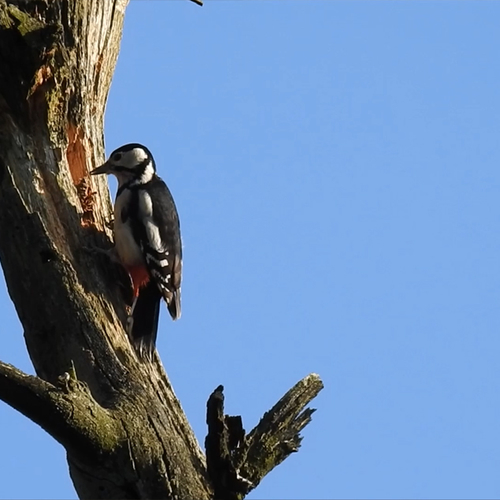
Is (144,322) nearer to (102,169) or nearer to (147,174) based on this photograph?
(102,169)

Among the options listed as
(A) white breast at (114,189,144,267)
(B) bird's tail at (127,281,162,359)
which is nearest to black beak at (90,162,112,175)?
(A) white breast at (114,189,144,267)

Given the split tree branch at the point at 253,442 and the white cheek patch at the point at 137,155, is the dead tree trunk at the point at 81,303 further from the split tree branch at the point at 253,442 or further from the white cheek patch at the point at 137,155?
the white cheek patch at the point at 137,155

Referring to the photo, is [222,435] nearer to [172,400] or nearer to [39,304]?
[172,400]

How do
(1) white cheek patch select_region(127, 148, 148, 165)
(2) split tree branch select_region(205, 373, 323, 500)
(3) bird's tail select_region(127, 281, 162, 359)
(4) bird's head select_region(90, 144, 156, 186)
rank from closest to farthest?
(2) split tree branch select_region(205, 373, 323, 500), (3) bird's tail select_region(127, 281, 162, 359), (4) bird's head select_region(90, 144, 156, 186), (1) white cheek patch select_region(127, 148, 148, 165)

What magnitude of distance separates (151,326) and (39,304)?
515 mm

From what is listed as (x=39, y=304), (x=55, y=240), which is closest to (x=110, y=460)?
(x=39, y=304)

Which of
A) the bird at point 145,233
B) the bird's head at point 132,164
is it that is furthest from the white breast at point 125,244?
the bird's head at point 132,164

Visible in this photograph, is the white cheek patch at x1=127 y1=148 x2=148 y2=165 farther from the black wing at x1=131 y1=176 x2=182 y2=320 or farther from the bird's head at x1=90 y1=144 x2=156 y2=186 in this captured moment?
the black wing at x1=131 y1=176 x2=182 y2=320

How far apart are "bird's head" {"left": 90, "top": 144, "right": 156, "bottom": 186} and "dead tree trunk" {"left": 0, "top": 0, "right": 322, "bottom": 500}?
306 mm

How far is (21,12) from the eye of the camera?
503cm

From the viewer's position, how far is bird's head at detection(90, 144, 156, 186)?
5977 millimetres

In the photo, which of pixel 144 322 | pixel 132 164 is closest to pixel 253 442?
pixel 144 322

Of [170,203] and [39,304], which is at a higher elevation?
[170,203]

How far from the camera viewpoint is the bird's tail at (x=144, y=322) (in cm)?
466
